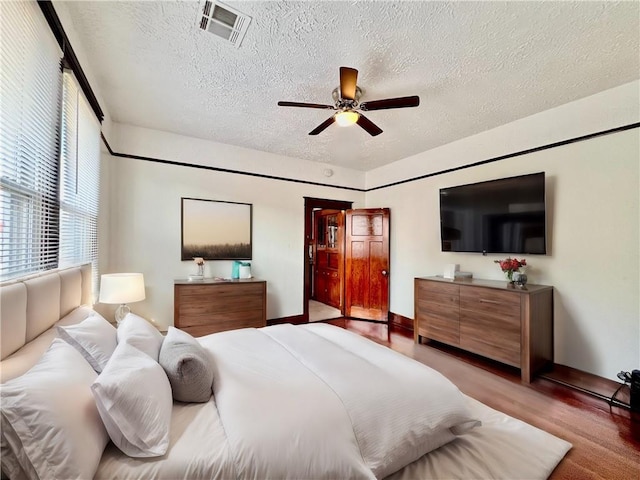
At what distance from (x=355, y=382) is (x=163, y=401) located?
0.91 metres

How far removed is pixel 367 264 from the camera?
4.99 metres

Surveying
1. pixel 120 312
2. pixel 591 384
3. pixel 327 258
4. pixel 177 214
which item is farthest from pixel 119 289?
pixel 591 384

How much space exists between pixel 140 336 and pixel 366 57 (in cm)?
249

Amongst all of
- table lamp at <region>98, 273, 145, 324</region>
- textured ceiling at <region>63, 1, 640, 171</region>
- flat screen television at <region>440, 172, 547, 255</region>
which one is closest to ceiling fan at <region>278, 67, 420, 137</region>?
textured ceiling at <region>63, 1, 640, 171</region>

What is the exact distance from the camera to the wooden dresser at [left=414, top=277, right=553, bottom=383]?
2.65m

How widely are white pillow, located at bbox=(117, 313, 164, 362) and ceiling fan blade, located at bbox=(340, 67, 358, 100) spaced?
2.14 metres

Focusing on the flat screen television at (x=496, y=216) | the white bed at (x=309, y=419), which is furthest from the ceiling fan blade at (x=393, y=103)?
the white bed at (x=309, y=419)

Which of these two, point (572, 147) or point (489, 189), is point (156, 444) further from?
point (572, 147)

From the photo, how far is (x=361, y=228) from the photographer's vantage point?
16.4 ft

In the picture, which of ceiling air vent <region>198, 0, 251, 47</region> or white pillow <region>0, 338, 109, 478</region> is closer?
white pillow <region>0, 338, 109, 478</region>

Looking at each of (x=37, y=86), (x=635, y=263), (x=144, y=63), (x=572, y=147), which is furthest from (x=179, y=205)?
(x=635, y=263)

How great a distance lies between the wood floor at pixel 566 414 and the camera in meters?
1.63

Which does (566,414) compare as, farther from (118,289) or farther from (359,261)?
(118,289)

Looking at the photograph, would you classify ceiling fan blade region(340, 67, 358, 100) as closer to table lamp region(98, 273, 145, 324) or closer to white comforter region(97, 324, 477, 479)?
white comforter region(97, 324, 477, 479)
